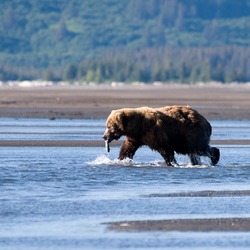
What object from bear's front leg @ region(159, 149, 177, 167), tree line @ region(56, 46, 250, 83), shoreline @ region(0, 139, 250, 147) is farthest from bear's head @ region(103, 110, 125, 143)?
tree line @ region(56, 46, 250, 83)

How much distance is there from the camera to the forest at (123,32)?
140m

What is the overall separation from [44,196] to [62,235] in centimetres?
295

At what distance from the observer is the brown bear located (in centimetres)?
1952

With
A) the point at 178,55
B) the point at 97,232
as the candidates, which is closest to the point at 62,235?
the point at 97,232

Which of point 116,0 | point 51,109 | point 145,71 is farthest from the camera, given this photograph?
point 116,0

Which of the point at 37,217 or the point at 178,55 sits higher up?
the point at 37,217

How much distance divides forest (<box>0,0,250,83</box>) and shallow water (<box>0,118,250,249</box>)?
108156 millimetres

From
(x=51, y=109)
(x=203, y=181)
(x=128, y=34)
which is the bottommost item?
(x=128, y=34)

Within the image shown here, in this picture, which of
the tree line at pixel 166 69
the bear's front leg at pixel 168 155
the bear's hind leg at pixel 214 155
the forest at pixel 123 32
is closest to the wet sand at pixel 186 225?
the bear's front leg at pixel 168 155

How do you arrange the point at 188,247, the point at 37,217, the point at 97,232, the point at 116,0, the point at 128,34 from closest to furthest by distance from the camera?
the point at 188,247 < the point at 97,232 < the point at 37,217 < the point at 128,34 < the point at 116,0

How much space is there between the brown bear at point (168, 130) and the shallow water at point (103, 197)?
29cm

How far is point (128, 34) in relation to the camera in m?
174

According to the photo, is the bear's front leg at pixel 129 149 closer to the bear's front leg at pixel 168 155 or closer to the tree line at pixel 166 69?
the bear's front leg at pixel 168 155

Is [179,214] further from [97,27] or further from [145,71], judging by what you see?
[97,27]
